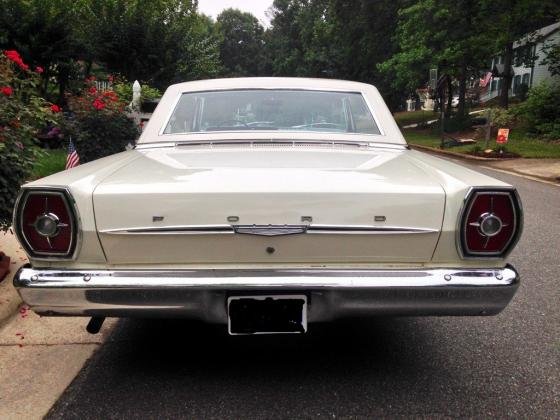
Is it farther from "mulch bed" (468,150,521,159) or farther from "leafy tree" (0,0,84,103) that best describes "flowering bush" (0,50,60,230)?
"mulch bed" (468,150,521,159)

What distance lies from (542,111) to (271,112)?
2155 centimetres

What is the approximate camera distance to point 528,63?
28625mm

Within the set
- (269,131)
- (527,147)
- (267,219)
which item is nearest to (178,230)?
(267,219)

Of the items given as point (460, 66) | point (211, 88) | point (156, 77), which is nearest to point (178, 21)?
point (156, 77)

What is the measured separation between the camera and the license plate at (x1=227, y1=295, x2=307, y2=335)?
8.13 feet

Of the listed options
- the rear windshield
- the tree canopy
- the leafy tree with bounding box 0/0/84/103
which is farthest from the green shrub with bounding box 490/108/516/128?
the rear windshield

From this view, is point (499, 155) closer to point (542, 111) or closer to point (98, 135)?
point (542, 111)

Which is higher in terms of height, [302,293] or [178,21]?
[178,21]

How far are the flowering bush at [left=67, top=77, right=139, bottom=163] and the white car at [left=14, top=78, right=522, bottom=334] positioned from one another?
27.1ft

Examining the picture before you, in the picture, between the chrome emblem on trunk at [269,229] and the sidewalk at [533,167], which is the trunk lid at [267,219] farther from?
the sidewalk at [533,167]

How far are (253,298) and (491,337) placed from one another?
1.85 metres

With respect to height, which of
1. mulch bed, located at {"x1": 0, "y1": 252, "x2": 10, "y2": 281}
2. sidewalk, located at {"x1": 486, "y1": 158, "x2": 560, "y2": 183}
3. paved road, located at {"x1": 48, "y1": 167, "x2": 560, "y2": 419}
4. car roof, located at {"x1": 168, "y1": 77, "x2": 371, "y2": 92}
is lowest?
sidewalk, located at {"x1": 486, "y1": 158, "x2": 560, "y2": 183}

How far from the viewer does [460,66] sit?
28.7 m

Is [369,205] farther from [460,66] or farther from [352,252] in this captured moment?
[460,66]
